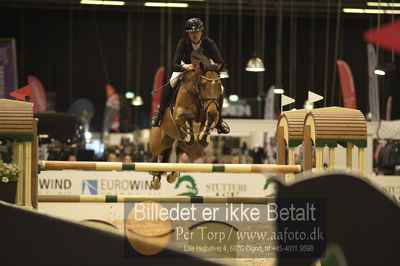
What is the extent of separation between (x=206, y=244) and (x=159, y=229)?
709 millimetres

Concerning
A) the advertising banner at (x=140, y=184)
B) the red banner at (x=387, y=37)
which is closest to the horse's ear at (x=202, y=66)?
the red banner at (x=387, y=37)

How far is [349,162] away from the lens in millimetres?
6062

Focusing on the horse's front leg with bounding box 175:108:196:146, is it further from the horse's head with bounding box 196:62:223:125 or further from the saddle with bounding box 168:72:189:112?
the saddle with bounding box 168:72:189:112

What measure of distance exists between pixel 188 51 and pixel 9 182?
2051 millimetres

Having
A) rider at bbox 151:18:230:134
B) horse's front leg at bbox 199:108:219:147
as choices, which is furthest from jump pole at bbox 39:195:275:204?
rider at bbox 151:18:230:134

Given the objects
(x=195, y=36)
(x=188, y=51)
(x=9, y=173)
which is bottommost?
(x=9, y=173)

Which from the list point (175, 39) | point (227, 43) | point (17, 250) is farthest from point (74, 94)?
point (17, 250)

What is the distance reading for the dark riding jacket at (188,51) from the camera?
6.18m

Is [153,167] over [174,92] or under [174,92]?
under

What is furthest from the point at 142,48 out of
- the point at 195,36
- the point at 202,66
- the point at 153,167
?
the point at 153,167

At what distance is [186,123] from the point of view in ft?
20.2

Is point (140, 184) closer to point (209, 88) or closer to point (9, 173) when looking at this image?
point (209, 88)

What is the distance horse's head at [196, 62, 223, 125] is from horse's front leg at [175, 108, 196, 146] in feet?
0.60

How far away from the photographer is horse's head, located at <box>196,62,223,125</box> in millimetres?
5914
